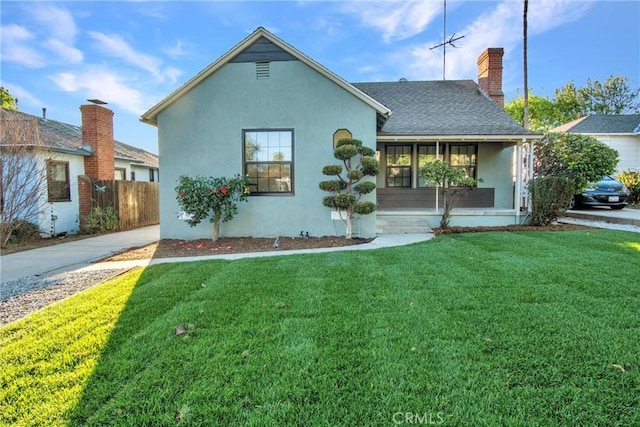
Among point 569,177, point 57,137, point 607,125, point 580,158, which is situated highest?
point 607,125

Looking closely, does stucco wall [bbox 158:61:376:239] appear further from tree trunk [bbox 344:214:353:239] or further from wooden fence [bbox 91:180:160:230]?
wooden fence [bbox 91:180:160:230]

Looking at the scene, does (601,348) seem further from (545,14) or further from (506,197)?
(545,14)

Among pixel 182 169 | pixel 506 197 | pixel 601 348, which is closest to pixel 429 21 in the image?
pixel 506 197

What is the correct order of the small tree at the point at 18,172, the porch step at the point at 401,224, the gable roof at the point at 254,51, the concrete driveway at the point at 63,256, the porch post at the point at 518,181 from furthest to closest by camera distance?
the porch post at the point at 518,181
the porch step at the point at 401,224
the small tree at the point at 18,172
the gable roof at the point at 254,51
the concrete driveway at the point at 63,256

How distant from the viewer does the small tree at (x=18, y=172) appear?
9398 millimetres

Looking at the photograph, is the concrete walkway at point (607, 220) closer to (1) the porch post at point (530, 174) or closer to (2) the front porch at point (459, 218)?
(1) the porch post at point (530, 174)

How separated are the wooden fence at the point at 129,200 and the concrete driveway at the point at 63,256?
7.07 ft

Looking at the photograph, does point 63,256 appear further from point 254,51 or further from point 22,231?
point 254,51

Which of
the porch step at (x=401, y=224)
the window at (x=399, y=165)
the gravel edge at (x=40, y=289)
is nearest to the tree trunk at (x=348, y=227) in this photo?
the porch step at (x=401, y=224)

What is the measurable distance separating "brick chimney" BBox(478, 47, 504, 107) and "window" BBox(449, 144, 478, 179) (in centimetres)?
276

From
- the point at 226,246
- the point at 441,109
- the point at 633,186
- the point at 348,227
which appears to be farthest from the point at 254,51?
the point at 633,186

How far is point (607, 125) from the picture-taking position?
2167cm

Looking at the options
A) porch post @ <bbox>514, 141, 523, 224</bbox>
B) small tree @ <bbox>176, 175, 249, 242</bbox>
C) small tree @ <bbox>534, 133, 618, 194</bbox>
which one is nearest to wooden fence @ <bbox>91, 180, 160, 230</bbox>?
small tree @ <bbox>176, 175, 249, 242</bbox>

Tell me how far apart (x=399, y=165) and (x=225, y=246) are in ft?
24.0
